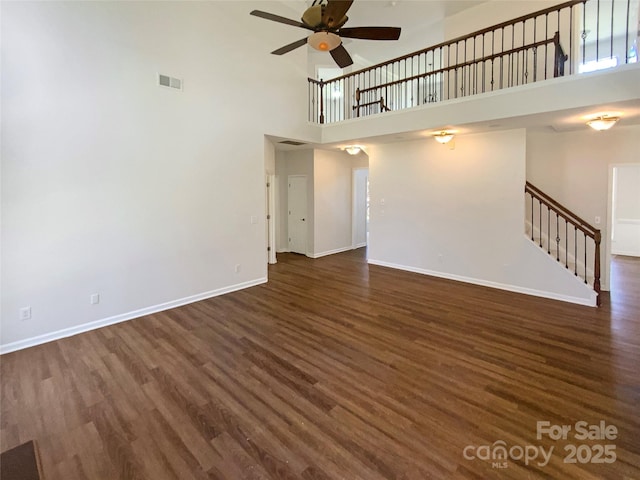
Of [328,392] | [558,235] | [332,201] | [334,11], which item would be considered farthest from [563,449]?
[332,201]

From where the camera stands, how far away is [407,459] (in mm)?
1995

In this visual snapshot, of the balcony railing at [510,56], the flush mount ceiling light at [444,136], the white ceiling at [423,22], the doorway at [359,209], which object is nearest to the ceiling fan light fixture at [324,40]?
the balcony railing at [510,56]

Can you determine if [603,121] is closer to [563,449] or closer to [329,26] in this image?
[329,26]

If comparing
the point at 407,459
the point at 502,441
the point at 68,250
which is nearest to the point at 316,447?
the point at 407,459

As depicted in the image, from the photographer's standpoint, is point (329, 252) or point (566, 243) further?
point (329, 252)

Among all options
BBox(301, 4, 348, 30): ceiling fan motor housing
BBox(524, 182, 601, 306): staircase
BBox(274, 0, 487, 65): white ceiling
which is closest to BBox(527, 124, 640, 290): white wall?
BBox(524, 182, 601, 306): staircase

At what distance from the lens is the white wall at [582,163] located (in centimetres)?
512

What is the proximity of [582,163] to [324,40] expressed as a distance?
4.99m

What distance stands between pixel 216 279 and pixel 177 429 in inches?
124

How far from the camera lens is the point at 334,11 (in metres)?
2.89

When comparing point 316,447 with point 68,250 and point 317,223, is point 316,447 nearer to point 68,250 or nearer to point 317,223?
point 68,250

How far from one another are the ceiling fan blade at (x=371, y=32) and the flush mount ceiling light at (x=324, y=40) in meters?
0.09

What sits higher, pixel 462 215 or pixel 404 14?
pixel 404 14

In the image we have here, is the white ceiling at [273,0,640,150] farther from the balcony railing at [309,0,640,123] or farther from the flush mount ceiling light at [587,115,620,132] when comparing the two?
the balcony railing at [309,0,640,123]
